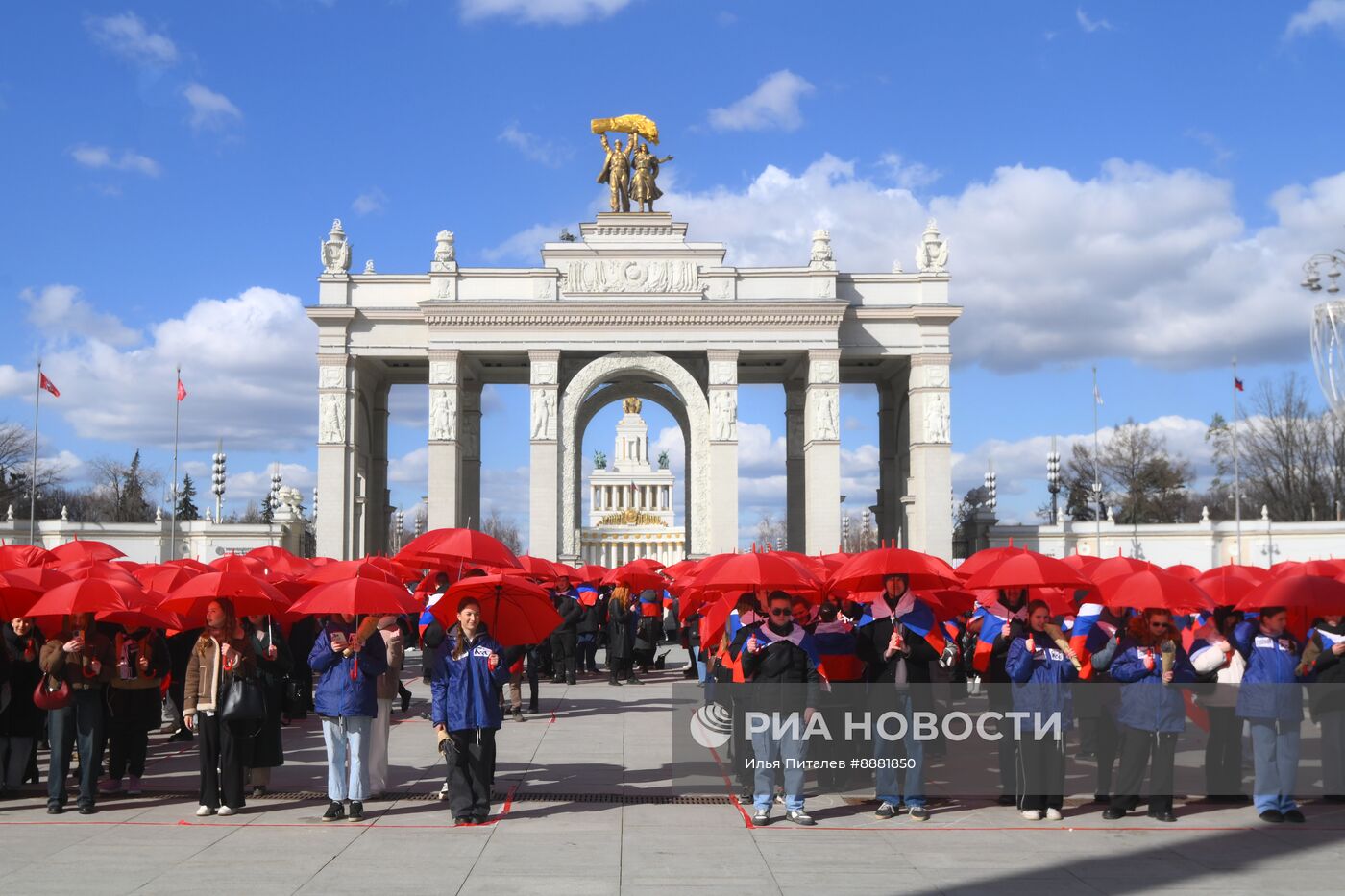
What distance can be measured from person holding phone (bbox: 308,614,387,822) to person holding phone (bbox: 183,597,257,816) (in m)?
0.70

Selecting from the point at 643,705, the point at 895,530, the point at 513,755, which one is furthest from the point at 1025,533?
the point at 513,755

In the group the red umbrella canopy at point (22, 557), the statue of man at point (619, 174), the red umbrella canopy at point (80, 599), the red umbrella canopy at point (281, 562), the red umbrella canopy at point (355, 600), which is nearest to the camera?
the red umbrella canopy at point (355, 600)

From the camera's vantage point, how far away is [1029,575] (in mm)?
12273

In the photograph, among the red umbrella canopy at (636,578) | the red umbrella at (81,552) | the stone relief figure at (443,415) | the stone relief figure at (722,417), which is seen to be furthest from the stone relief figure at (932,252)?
the red umbrella at (81,552)

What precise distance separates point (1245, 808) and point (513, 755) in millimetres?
8018

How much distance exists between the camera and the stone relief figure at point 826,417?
48.9m

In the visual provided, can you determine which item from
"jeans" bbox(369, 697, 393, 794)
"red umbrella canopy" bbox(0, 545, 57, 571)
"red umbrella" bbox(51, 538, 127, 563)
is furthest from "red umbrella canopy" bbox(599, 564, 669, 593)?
"jeans" bbox(369, 697, 393, 794)

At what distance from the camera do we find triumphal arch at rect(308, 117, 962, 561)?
49.2m

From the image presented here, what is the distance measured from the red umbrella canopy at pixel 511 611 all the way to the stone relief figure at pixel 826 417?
120ft

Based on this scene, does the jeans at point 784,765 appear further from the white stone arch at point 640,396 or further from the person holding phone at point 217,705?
the white stone arch at point 640,396

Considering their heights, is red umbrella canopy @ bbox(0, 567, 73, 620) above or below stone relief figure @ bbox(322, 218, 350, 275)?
below

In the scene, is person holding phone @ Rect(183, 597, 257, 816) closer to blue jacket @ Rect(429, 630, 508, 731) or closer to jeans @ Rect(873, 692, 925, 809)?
blue jacket @ Rect(429, 630, 508, 731)

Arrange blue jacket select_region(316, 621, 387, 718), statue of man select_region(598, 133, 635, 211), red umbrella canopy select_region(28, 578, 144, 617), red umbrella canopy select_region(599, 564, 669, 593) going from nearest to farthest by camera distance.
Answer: red umbrella canopy select_region(28, 578, 144, 617) < blue jacket select_region(316, 621, 387, 718) < red umbrella canopy select_region(599, 564, 669, 593) < statue of man select_region(598, 133, 635, 211)

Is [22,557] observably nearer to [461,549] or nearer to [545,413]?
[461,549]
